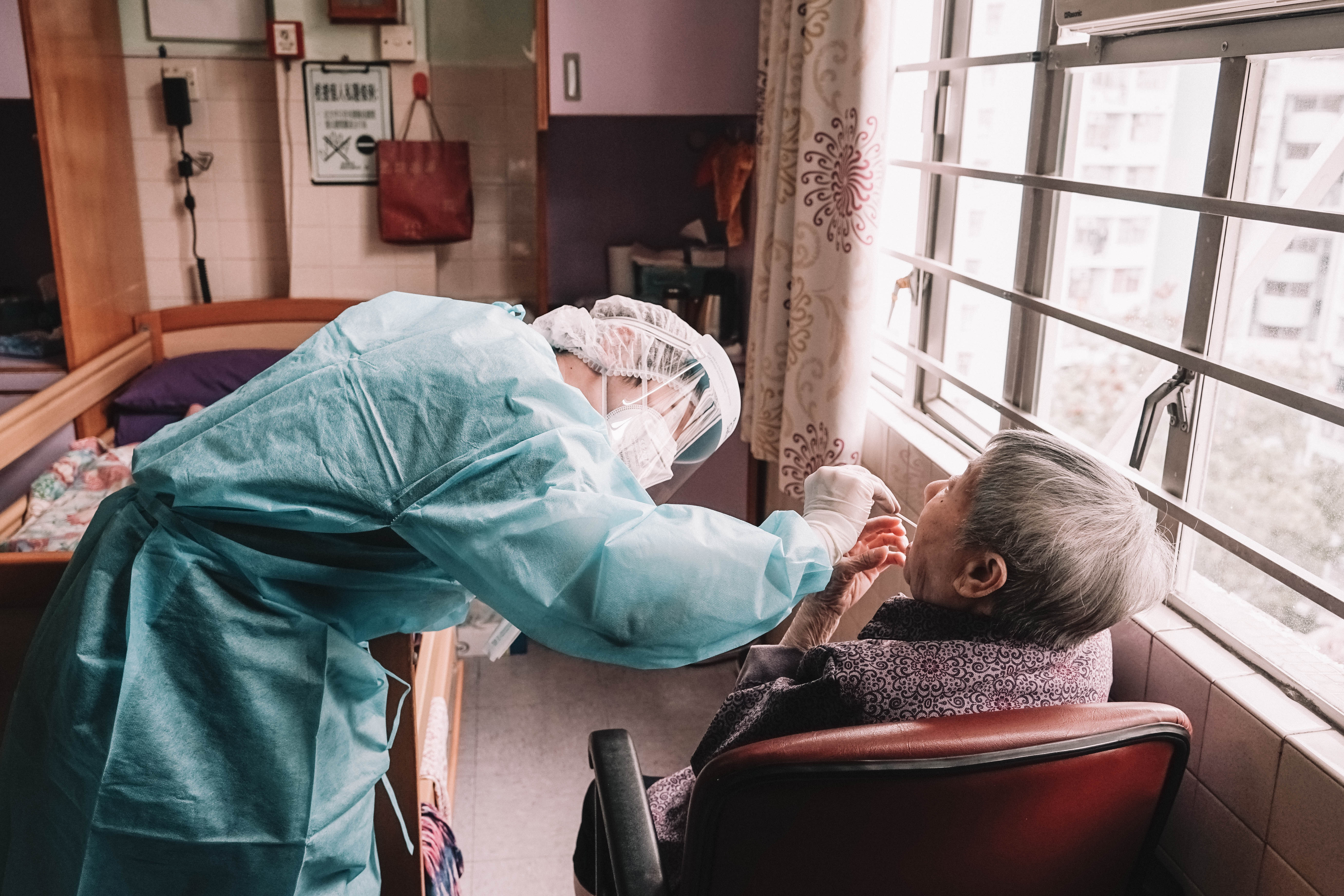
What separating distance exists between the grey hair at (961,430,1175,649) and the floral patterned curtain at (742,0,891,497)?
101 cm

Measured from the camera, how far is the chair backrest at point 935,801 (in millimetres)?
956

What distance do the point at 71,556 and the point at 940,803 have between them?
120 centimetres

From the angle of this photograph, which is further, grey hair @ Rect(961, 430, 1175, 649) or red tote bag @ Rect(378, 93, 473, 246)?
red tote bag @ Rect(378, 93, 473, 246)

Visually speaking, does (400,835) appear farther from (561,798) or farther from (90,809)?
(561,798)

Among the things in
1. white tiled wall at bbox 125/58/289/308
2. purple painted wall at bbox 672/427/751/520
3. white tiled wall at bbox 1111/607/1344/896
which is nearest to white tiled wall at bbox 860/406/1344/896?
white tiled wall at bbox 1111/607/1344/896

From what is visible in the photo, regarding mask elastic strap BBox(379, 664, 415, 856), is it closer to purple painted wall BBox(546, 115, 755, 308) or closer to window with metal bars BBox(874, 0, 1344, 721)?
window with metal bars BBox(874, 0, 1344, 721)

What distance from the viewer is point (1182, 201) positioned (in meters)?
1.35

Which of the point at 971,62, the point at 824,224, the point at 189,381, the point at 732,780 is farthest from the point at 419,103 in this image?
the point at 732,780

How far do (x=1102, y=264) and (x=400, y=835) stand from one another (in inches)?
57.8

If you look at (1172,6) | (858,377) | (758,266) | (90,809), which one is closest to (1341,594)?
(1172,6)

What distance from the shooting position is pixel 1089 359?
1843 millimetres

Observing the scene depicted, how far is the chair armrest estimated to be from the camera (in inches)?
44.8

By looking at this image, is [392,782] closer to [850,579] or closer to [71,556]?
[71,556]

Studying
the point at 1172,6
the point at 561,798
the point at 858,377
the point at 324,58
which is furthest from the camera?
the point at 324,58
